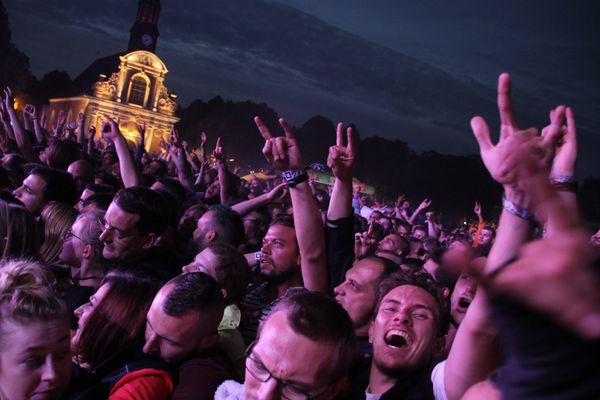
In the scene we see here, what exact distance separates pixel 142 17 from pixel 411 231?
66.7 meters

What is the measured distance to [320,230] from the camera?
357cm

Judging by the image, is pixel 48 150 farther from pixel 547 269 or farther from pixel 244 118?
pixel 244 118

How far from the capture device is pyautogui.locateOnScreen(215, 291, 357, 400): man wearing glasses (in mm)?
1920

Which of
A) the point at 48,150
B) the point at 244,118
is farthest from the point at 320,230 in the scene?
the point at 244,118

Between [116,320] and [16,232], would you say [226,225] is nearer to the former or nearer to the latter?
[16,232]

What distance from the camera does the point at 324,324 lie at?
2037mm

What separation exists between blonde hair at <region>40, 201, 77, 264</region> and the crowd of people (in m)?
0.02

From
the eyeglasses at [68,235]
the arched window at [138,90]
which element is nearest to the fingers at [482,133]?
the eyeglasses at [68,235]

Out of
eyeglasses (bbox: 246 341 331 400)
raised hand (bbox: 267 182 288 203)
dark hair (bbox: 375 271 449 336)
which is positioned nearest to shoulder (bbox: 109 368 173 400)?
eyeglasses (bbox: 246 341 331 400)

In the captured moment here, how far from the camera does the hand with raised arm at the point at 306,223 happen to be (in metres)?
3.55

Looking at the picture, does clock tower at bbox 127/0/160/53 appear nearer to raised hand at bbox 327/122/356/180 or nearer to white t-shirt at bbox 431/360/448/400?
raised hand at bbox 327/122/356/180

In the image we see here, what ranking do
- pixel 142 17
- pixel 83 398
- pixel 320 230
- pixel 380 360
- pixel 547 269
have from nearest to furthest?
pixel 547 269 < pixel 83 398 < pixel 380 360 < pixel 320 230 < pixel 142 17

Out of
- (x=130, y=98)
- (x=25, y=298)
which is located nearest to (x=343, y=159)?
(x=25, y=298)

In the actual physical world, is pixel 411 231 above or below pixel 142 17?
below
